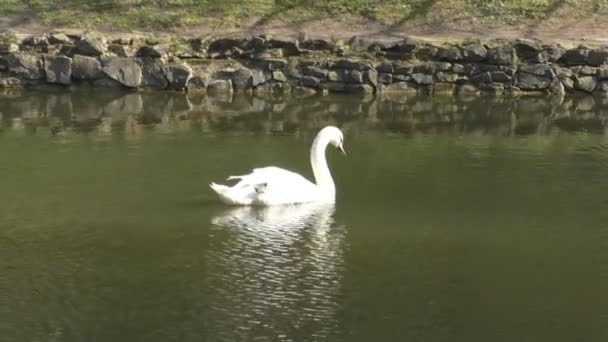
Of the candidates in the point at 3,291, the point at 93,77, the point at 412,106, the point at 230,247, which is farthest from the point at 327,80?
the point at 3,291

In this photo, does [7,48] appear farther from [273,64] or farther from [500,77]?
[500,77]

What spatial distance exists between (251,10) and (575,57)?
22.1ft

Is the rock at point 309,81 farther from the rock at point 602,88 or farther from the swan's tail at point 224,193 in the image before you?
the swan's tail at point 224,193

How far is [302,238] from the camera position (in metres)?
10.1

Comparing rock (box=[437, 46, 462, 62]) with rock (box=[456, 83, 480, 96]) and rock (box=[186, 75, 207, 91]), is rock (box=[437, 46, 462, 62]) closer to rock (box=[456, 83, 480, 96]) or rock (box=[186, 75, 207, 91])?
rock (box=[456, 83, 480, 96])

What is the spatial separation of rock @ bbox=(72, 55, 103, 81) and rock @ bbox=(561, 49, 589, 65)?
8416 millimetres

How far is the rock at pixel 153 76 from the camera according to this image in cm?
2170

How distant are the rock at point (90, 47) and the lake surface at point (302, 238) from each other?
5134 millimetres

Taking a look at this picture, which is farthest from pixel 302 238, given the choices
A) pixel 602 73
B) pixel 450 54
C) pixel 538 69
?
pixel 602 73

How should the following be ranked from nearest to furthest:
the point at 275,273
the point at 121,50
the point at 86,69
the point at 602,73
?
the point at 275,273 < the point at 602,73 < the point at 86,69 < the point at 121,50

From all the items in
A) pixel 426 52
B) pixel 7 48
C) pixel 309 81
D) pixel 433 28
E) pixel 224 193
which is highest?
pixel 433 28

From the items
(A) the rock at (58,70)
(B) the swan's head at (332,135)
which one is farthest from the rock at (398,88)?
(B) the swan's head at (332,135)

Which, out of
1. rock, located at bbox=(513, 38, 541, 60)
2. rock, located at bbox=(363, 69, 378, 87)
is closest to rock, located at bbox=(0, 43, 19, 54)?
rock, located at bbox=(363, 69, 378, 87)

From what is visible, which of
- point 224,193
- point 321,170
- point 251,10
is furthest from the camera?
point 251,10
